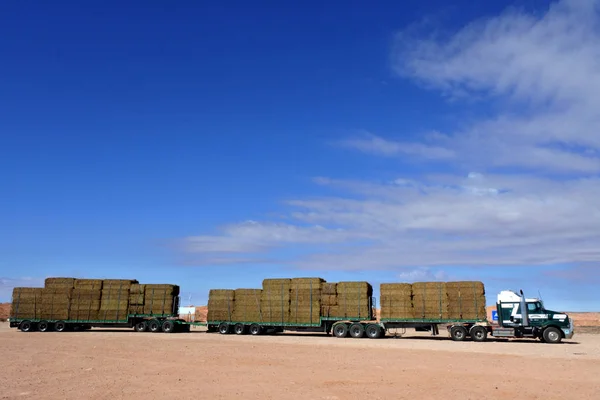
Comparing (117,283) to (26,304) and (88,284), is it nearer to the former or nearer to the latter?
(88,284)

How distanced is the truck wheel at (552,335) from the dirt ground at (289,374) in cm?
705

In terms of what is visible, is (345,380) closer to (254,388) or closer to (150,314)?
(254,388)

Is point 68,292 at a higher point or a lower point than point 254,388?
higher

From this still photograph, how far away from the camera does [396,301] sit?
32312 millimetres

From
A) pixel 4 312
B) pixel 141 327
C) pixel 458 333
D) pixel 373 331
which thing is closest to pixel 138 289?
pixel 141 327

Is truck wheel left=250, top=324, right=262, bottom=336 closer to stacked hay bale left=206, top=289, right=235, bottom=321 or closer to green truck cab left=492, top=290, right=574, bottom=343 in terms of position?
stacked hay bale left=206, top=289, right=235, bottom=321

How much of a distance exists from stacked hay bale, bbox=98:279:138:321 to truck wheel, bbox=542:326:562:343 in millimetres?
29247

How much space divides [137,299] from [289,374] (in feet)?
83.9

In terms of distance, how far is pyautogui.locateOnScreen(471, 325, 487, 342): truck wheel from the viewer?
96.1ft

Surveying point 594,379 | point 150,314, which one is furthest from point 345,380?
point 150,314

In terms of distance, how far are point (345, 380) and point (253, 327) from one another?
2223 centimetres

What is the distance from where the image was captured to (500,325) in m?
29.3

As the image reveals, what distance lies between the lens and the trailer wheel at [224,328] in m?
A: 35.2

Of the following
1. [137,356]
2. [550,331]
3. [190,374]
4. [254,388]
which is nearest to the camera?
[254,388]
